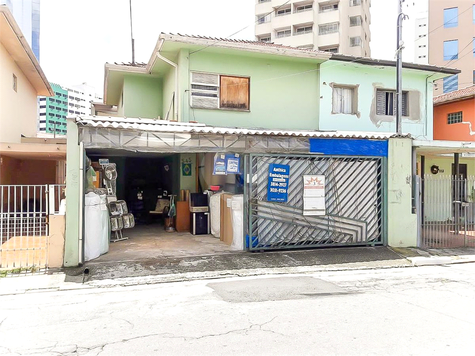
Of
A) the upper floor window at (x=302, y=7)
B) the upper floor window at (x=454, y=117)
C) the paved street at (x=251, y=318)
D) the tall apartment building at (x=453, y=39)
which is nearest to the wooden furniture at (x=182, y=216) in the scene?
the paved street at (x=251, y=318)

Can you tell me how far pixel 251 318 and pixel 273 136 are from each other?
5403mm

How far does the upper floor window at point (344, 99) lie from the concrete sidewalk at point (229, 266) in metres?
5.97

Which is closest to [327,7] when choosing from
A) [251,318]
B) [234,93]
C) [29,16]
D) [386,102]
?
[386,102]

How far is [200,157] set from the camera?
1323 centimetres

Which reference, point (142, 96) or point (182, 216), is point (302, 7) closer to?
point (142, 96)

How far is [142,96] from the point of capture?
622 inches

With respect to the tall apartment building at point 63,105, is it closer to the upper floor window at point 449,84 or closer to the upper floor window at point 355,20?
the upper floor window at point 355,20

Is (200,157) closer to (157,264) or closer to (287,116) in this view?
(287,116)

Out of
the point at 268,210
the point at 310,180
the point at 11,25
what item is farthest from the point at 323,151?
the point at 11,25

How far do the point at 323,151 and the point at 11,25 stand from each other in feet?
36.4

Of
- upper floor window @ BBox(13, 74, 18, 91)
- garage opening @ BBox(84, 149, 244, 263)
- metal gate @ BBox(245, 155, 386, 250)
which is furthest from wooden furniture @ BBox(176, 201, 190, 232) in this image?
upper floor window @ BBox(13, 74, 18, 91)

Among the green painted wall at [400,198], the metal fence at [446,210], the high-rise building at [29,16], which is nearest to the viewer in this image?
the green painted wall at [400,198]

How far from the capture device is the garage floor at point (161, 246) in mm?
9398

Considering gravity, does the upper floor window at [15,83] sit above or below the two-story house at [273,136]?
above
